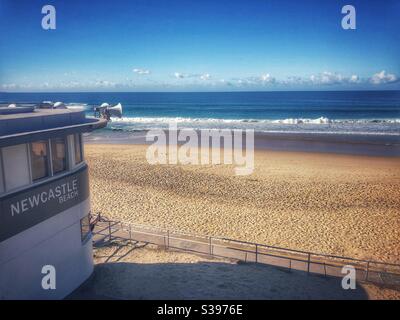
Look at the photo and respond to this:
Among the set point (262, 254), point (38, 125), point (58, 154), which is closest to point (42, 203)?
point (58, 154)

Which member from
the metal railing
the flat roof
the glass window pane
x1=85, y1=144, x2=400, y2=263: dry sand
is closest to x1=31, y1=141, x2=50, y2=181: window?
the flat roof

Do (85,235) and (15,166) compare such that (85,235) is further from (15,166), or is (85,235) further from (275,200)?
(275,200)

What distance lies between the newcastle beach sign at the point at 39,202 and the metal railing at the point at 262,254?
294 centimetres

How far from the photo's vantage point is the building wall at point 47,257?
7047 mm

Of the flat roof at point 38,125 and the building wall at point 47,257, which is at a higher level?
the flat roof at point 38,125

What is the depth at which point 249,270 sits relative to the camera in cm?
1130

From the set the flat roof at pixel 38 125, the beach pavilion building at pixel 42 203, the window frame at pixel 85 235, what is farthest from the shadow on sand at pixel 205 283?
the flat roof at pixel 38 125

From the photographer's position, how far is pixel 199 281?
34.4 ft

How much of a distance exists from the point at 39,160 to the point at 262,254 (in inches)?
319

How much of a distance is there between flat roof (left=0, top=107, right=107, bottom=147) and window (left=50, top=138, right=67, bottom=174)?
1.53 feet

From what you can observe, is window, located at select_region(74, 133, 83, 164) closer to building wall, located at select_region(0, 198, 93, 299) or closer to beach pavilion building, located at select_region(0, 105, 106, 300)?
beach pavilion building, located at select_region(0, 105, 106, 300)

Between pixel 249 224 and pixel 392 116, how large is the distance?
59678 millimetres

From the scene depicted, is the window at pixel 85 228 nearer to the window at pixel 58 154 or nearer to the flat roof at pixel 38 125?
the window at pixel 58 154
